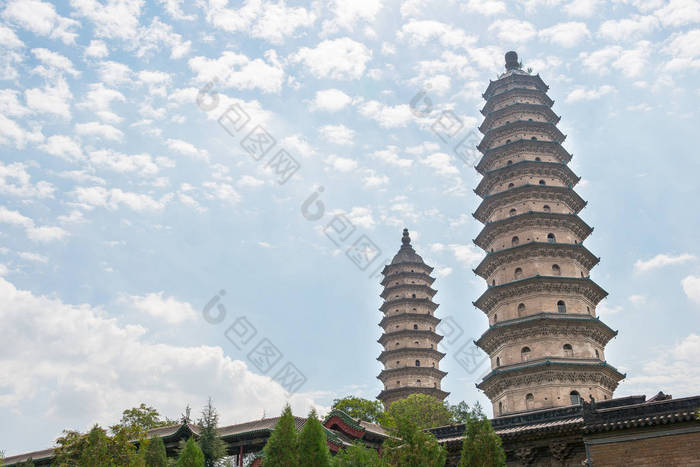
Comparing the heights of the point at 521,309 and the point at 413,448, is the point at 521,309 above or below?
above

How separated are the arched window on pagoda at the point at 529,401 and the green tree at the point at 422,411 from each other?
13.5m

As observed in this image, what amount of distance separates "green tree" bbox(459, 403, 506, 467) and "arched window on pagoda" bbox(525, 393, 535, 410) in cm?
994

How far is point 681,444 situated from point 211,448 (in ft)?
58.7

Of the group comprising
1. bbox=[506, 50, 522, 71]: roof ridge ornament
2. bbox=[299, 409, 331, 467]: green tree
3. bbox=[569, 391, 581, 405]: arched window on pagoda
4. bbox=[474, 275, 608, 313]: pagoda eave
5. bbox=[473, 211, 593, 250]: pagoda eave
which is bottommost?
bbox=[299, 409, 331, 467]: green tree

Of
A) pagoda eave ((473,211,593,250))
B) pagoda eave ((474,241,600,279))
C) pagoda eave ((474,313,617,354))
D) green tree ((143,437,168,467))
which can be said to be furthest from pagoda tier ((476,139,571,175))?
green tree ((143,437,168,467))

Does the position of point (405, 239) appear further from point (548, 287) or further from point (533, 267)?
point (548, 287)

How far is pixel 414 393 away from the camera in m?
44.4

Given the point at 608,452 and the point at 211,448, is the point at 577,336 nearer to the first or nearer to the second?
the point at 608,452

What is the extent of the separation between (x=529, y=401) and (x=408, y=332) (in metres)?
22.5

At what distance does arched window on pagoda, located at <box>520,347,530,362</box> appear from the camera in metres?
26.2

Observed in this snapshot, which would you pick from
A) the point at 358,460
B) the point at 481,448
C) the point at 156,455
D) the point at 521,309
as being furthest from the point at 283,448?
the point at 521,309

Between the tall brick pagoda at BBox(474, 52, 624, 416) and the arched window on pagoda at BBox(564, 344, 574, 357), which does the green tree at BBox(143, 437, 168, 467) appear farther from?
the arched window on pagoda at BBox(564, 344, 574, 357)

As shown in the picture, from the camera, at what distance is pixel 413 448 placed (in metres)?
15.8

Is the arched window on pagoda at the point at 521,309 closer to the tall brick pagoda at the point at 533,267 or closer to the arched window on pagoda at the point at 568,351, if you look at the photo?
the tall brick pagoda at the point at 533,267
